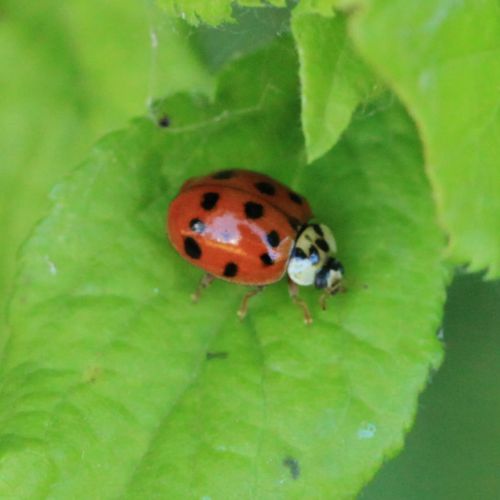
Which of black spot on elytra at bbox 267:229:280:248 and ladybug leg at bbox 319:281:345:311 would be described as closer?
ladybug leg at bbox 319:281:345:311

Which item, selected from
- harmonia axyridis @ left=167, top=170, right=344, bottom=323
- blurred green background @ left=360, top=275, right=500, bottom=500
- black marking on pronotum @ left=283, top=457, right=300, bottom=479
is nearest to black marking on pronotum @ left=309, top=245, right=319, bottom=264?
harmonia axyridis @ left=167, top=170, right=344, bottom=323

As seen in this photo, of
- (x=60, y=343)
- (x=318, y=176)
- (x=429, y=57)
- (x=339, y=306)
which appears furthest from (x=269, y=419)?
(x=429, y=57)

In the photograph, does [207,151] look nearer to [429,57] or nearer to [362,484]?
[362,484]

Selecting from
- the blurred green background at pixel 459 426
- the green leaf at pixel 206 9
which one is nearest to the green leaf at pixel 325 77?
the green leaf at pixel 206 9

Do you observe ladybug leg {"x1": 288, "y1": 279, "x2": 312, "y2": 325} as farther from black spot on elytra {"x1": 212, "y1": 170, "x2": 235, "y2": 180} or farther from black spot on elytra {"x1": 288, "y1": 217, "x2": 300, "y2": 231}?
black spot on elytra {"x1": 212, "y1": 170, "x2": 235, "y2": 180}

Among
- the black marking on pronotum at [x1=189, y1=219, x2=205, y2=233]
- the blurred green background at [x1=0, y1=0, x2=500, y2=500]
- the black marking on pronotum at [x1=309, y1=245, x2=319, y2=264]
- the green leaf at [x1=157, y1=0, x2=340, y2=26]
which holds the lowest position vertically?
the black marking on pronotum at [x1=309, y1=245, x2=319, y2=264]

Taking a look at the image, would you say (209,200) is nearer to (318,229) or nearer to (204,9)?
(318,229)

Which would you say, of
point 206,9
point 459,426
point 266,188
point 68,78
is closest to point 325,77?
point 206,9
